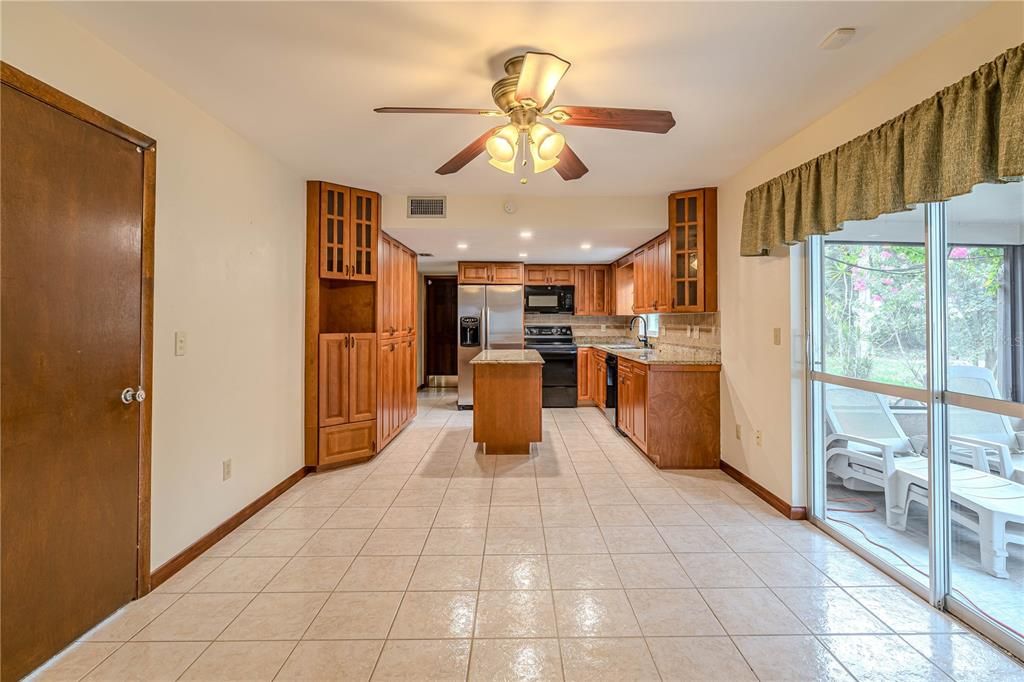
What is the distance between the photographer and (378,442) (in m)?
3.88

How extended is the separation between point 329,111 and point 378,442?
2.70 m

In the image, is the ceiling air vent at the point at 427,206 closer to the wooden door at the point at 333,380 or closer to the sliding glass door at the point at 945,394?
the wooden door at the point at 333,380

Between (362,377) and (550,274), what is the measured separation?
3.56 meters

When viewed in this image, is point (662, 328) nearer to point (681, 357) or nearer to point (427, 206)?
point (681, 357)

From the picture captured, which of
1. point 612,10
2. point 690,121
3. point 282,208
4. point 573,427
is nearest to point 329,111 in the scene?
point 282,208

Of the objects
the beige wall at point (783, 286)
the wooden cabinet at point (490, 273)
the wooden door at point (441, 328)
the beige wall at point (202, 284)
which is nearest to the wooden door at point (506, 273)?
the wooden cabinet at point (490, 273)

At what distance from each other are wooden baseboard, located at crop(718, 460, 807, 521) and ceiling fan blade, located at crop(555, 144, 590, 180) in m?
2.43

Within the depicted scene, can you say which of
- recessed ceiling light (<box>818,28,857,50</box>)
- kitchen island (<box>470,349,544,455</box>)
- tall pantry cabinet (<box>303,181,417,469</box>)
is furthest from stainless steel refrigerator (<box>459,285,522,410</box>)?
recessed ceiling light (<box>818,28,857,50</box>)

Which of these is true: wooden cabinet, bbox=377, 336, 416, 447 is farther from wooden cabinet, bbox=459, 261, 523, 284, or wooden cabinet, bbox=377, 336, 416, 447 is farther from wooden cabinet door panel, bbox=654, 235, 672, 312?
wooden cabinet door panel, bbox=654, 235, 672, 312

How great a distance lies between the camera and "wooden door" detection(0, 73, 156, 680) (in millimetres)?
1409

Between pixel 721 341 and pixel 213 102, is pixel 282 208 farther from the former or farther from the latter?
pixel 721 341

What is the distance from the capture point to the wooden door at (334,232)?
3.46 m

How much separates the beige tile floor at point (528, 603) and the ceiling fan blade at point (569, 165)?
203 centimetres

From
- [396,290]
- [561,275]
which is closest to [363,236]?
[396,290]
